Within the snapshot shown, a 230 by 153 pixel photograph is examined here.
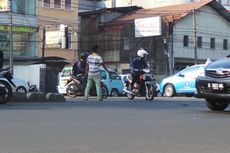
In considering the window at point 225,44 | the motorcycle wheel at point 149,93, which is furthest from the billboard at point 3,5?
the motorcycle wheel at point 149,93

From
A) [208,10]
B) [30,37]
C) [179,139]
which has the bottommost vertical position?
[179,139]

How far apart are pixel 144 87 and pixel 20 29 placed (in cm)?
3030

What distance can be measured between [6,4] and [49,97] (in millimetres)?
30273

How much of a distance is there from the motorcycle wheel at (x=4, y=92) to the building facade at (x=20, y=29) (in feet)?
102

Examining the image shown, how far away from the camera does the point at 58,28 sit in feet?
170

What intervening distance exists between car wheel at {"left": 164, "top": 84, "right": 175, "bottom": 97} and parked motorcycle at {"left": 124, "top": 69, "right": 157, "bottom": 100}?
8140 millimetres

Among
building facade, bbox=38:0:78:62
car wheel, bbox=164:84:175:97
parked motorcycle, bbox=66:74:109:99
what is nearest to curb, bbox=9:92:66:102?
parked motorcycle, bbox=66:74:109:99

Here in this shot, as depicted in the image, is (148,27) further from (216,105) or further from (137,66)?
(216,105)

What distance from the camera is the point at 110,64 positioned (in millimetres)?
61656

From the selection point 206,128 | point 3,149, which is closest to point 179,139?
point 206,128

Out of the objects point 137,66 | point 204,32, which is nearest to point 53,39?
point 204,32

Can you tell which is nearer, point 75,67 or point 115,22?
point 75,67

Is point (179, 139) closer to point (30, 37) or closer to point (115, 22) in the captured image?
point (30, 37)

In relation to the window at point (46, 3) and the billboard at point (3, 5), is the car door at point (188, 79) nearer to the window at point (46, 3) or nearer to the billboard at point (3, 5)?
the billboard at point (3, 5)
